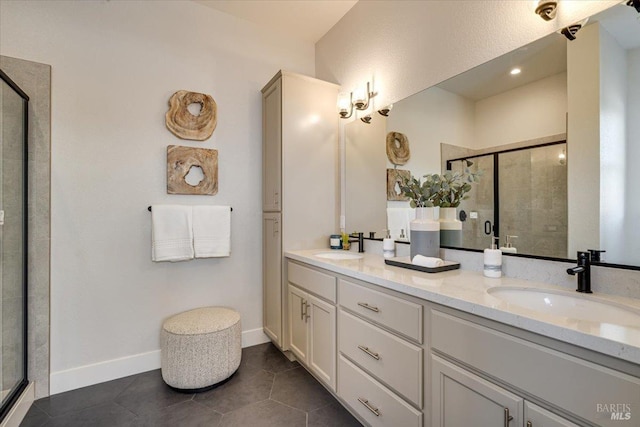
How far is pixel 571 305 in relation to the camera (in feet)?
3.59

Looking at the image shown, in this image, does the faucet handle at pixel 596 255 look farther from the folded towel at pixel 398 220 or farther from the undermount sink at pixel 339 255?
the undermount sink at pixel 339 255

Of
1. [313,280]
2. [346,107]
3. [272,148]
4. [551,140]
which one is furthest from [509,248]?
[272,148]

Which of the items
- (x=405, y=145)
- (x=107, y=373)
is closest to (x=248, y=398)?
(x=107, y=373)

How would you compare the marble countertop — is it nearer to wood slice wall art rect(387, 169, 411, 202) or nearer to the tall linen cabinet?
wood slice wall art rect(387, 169, 411, 202)

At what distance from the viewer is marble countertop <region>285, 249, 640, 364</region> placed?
2.31ft

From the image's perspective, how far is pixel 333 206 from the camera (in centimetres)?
254

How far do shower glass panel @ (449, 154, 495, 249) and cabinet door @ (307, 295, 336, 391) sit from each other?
2.81ft

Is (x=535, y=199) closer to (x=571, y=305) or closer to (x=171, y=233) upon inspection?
(x=571, y=305)

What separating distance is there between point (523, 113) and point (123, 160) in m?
2.48

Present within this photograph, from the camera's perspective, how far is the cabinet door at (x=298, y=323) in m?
2.02

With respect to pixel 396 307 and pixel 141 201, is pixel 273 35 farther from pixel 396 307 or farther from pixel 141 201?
pixel 396 307

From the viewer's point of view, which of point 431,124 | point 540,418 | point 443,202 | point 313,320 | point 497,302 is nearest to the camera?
point 540,418

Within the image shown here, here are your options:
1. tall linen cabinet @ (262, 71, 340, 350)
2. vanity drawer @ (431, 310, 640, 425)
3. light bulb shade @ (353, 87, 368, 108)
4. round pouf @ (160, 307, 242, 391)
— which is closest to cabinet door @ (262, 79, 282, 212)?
tall linen cabinet @ (262, 71, 340, 350)

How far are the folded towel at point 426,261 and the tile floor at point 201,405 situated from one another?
951mm
